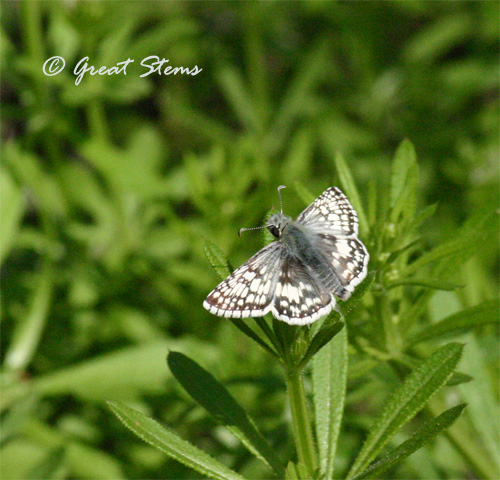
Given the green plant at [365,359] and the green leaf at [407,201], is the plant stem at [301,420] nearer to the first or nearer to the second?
the green plant at [365,359]

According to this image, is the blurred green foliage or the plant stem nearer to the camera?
the plant stem

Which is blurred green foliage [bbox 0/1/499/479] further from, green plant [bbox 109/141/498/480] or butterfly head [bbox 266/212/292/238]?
butterfly head [bbox 266/212/292/238]

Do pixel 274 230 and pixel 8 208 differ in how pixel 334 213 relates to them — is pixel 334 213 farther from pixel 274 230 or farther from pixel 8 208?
pixel 8 208

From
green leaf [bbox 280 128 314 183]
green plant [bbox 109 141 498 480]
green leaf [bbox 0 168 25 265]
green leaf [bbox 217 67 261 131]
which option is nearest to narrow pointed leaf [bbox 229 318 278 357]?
green plant [bbox 109 141 498 480]

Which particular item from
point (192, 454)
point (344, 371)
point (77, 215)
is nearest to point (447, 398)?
point (344, 371)

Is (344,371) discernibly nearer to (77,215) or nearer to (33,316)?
(33,316)

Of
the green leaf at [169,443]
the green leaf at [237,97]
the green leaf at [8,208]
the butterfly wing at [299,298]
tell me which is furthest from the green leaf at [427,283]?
the green leaf at [237,97]

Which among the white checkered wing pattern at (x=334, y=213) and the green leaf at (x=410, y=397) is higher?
the white checkered wing pattern at (x=334, y=213)

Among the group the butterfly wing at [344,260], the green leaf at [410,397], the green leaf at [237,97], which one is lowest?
the green leaf at [410,397]

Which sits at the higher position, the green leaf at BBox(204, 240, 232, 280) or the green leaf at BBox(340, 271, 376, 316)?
the green leaf at BBox(204, 240, 232, 280)
